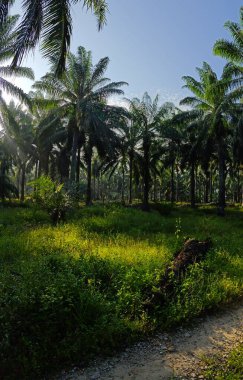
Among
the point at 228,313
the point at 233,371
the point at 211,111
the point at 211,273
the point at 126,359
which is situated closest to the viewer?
the point at 233,371

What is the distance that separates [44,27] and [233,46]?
57.9 ft

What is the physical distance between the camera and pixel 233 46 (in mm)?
23078

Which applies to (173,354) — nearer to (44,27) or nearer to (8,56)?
(44,27)

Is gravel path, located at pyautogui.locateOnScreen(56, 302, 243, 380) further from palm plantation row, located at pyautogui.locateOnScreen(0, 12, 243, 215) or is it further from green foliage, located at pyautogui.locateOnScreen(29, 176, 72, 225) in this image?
palm plantation row, located at pyautogui.locateOnScreen(0, 12, 243, 215)

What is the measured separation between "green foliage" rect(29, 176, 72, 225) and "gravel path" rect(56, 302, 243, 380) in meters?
11.5

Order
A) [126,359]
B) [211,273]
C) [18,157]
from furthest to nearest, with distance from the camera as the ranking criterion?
[18,157] → [211,273] → [126,359]

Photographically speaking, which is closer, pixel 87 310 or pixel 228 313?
pixel 87 310

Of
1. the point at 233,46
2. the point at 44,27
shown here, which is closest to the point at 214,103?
the point at 233,46

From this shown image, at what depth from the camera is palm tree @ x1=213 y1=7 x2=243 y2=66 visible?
22812mm

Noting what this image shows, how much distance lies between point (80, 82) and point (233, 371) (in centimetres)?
2466

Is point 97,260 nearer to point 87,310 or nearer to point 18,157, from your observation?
point 87,310

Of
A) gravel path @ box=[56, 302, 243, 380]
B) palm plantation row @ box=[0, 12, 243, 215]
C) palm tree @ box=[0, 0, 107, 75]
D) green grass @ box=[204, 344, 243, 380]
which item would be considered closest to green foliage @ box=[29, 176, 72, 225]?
palm plantation row @ box=[0, 12, 243, 215]

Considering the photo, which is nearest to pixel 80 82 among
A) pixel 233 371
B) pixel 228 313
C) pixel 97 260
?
pixel 97 260

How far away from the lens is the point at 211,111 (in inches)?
1158
